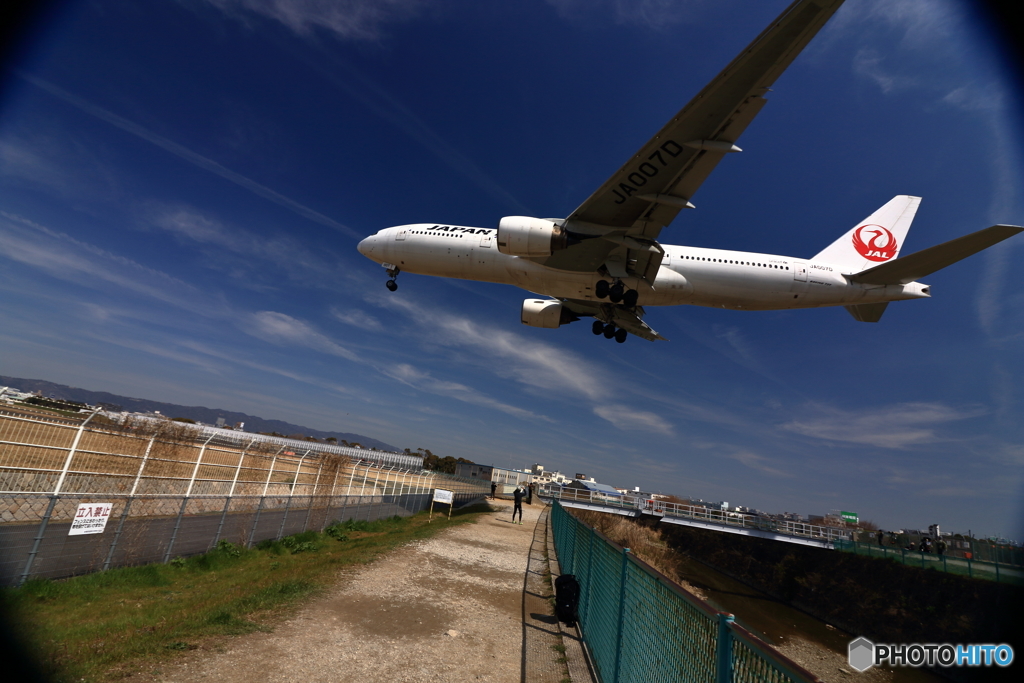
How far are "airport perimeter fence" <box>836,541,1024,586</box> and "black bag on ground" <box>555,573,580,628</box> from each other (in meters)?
32.8

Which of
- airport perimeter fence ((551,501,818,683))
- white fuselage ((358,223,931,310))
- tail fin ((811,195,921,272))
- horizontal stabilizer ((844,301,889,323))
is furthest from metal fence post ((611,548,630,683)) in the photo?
tail fin ((811,195,921,272))

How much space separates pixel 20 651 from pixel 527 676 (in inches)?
274

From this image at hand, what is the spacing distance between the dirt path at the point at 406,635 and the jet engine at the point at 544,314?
12492 millimetres

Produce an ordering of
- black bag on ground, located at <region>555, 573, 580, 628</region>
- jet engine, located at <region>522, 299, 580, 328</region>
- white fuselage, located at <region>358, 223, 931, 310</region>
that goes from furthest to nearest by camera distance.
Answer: jet engine, located at <region>522, 299, 580, 328</region> < white fuselage, located at <region>358, 223, 931, 310</region> < black bag on ground, located at <region>555, 573, 580, 628</region>

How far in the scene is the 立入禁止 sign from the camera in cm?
883

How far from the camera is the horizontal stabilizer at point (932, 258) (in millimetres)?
12312

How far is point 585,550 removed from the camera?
1035 cm

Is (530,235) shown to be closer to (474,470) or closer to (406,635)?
(406,635)

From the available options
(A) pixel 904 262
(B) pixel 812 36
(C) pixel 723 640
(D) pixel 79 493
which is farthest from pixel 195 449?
(A) pixel 904 262

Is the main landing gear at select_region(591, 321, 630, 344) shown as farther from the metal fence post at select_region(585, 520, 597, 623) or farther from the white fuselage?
the metal fence post at select_region(585, 520, 597, 623)

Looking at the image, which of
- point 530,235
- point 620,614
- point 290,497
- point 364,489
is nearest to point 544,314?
point 530,235

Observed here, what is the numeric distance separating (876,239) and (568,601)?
2633cm

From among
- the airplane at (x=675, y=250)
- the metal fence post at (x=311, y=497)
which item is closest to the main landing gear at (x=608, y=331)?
the airplane at (x=675, y=250)

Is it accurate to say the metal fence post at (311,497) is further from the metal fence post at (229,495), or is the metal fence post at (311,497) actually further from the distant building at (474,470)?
the distant building at (474,470)
